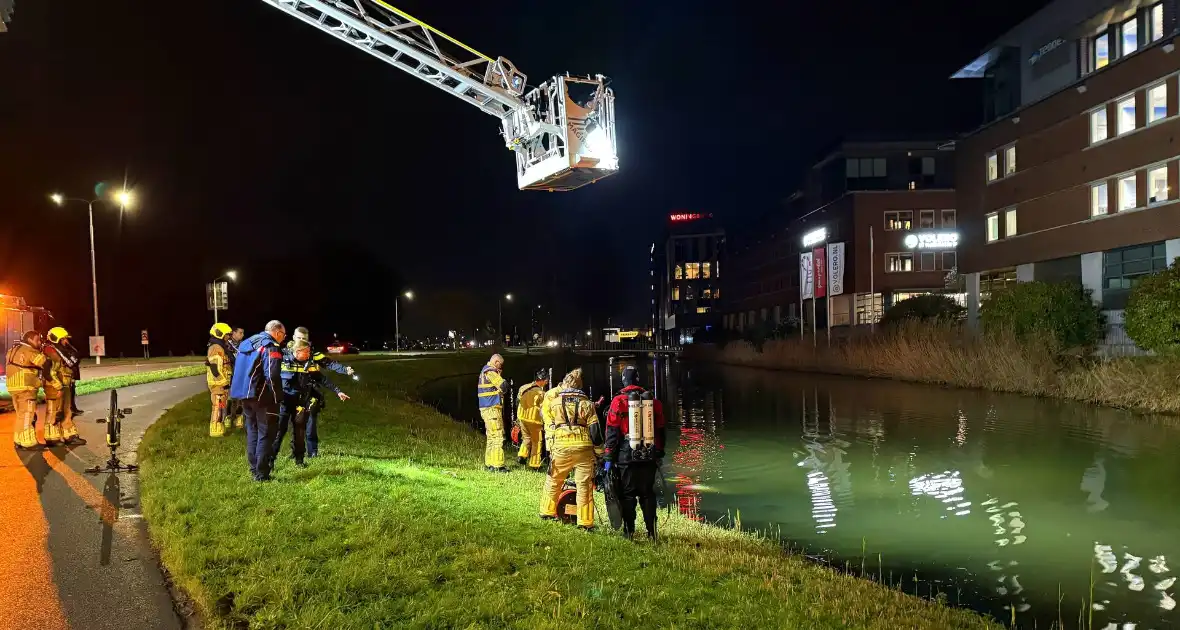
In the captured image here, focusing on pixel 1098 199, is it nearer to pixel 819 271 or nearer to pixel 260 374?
pixel 819 271

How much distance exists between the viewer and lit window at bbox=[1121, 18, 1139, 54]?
109 ft

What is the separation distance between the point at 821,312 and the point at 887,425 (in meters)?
49.6

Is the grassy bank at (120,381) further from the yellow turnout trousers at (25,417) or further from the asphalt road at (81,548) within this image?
the asphalt road at (81,548)

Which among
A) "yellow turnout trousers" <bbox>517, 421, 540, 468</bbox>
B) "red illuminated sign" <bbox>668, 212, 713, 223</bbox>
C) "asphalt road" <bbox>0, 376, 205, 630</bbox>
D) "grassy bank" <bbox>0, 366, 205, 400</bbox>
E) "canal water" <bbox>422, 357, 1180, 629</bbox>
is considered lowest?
"canal water" <bbox>422, 357, 1180, 629</bbox>

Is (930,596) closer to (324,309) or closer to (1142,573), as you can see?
(1142,573)

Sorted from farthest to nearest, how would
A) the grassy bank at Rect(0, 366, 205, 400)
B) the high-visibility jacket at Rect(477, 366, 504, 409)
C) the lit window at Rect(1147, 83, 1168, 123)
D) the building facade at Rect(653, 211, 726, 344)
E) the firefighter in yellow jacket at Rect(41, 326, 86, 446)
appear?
the building facade at Rect(653, 211, 726, 344) < the lit window at Rect(1147, 83, 1168, 123) < the grassy bank at Rect(0, 366, 205, 400) < the high-visibility jacket at Rect(477, 366, 504, 409) < the firefighter in yellow jacket at Rect(41, 326, 86, 446)

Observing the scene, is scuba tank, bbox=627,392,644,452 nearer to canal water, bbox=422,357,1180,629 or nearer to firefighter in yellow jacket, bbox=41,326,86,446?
canal water, bbox=422,357,1180,629

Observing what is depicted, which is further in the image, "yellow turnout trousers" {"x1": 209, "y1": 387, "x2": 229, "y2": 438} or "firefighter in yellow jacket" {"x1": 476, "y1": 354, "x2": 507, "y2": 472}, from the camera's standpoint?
"yellow turnout trousers" {"x1": 209, "y1": 387, "x2": 229, "y2": 438}

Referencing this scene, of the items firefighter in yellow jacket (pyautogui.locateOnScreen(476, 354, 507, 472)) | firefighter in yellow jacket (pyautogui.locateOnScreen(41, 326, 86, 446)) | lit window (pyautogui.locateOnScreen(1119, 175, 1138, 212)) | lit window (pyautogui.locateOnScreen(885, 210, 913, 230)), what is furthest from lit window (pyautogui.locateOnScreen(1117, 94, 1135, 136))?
firefighter in yellow jacket (pyautogui.locateOnScreen(41, 326, 86, 446))

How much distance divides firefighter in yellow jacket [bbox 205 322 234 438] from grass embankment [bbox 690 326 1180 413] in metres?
24.8

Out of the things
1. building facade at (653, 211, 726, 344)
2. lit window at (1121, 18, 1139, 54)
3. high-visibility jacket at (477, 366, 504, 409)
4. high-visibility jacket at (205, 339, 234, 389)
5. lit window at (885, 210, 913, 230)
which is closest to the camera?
high-visibility jacket at (477, 366, 504, 409)

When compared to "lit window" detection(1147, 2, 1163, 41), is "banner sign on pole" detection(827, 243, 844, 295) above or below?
below

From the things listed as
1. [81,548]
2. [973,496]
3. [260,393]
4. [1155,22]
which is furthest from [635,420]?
[1155,22]

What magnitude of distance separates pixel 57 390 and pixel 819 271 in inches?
2031
